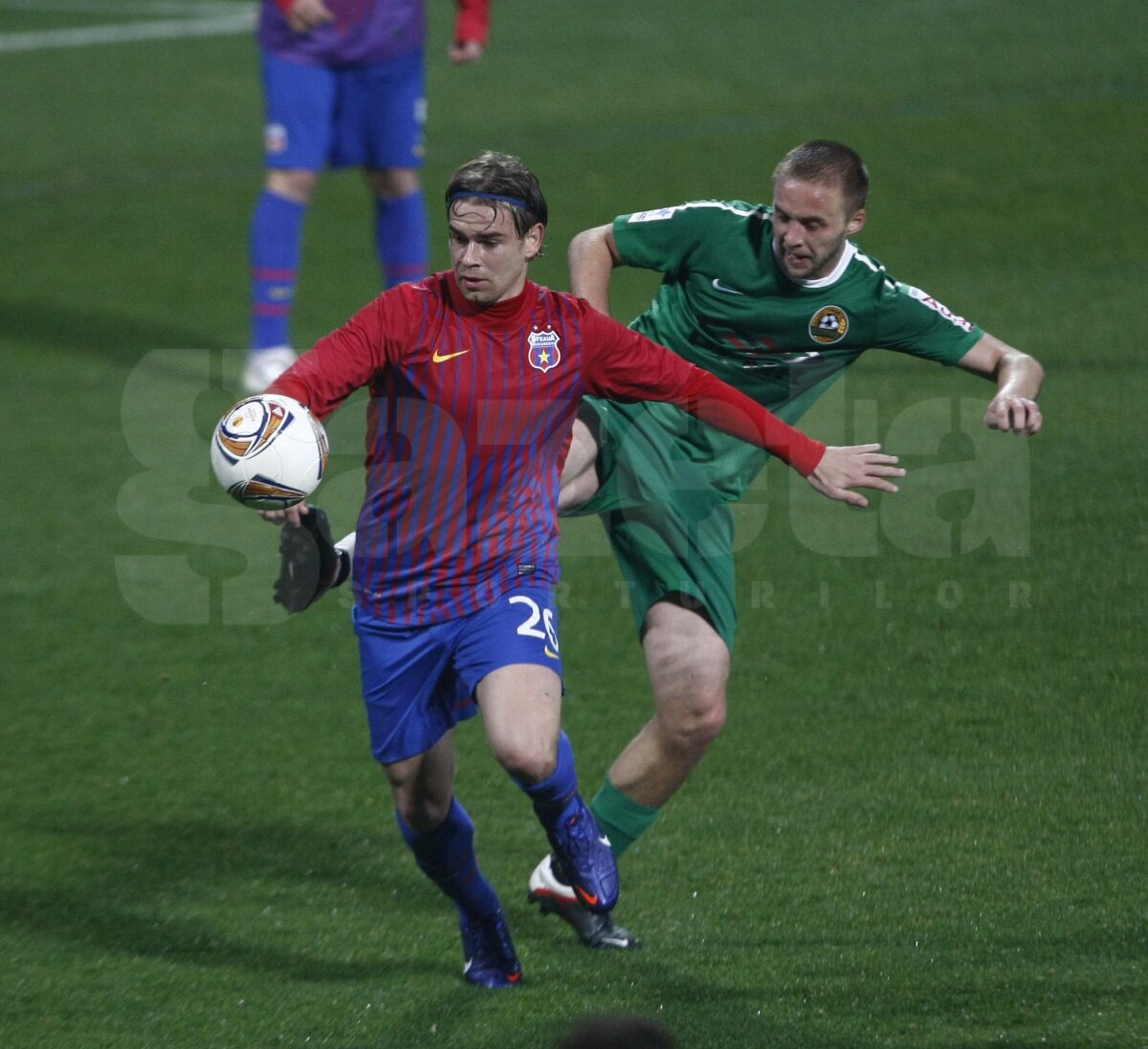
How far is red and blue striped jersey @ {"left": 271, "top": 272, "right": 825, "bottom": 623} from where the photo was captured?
4.29 metres

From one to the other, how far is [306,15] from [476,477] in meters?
5.14

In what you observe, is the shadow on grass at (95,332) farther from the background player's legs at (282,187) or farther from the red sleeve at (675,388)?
the red sleeve at (675,388)

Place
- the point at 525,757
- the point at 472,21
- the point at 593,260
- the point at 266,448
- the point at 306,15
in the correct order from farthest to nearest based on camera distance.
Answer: the point at 472,21
the point at 306,15
the point at 593,260
the point at 525,757
the point at 266,448

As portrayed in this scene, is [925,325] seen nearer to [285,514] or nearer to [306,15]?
[285,514]

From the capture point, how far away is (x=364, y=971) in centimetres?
472

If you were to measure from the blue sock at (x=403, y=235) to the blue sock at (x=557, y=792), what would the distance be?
5.45m

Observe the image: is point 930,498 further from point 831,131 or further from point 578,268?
point 831,131

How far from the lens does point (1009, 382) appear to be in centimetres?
478

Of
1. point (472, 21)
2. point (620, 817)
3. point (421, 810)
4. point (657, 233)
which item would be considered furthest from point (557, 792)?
point (472, 21)

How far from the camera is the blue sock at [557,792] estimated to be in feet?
14.1

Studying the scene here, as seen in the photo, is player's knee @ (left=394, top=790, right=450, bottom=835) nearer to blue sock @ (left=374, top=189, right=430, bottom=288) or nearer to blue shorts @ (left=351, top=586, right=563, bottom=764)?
blue shorts @ (left=351, top=586, right=563, bottom=764)

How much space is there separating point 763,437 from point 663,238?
3.06 ft

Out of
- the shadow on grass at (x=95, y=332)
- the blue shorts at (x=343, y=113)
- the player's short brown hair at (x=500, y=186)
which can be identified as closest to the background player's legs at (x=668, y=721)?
the player's short brown hair at (x=500, y=186)

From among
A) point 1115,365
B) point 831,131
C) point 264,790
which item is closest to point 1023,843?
point 264,790
